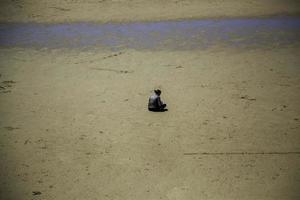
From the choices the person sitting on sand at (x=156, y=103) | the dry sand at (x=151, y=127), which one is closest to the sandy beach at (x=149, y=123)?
the dry sand at (x=151, y=127)

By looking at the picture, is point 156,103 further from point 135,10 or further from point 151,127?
point 135,10

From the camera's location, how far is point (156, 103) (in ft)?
20.2

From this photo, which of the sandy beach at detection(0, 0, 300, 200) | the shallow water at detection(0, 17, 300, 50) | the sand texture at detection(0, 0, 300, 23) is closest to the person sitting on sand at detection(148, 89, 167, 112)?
the sandy beach at detection(0, 0, 300, 200)

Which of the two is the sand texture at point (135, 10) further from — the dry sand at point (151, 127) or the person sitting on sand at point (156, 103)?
the person sitting on sand at point (156, 103)

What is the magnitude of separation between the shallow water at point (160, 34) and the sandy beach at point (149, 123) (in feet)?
0.96

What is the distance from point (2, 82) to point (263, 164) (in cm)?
594

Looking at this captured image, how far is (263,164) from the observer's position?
180 inches

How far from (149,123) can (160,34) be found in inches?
239

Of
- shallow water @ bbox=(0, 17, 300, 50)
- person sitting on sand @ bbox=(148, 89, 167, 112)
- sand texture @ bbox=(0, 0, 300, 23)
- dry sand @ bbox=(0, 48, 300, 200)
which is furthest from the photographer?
sand texture @ bbox=(0, 0, 300, 23)

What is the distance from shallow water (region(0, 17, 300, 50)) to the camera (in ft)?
33.8

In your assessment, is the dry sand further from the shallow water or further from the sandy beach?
the shallow water

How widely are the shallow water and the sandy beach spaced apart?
0.29 meters

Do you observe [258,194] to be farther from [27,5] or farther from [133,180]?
[27,5]

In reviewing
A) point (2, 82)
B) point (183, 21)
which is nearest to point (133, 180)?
point (2, 82)
